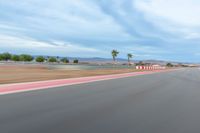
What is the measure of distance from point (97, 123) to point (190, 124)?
239cm

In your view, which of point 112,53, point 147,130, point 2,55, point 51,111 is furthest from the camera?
point 2,55

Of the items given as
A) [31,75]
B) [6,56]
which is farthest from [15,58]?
[31,75]

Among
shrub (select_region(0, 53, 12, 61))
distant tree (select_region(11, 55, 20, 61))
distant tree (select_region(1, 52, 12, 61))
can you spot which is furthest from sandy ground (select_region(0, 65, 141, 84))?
distant tree (select_region(11, 55, 20, 61))

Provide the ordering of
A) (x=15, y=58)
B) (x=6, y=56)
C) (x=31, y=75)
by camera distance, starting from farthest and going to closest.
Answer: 1. (x=15, y=58)
2. (x=6, y=56)
3. (x=31, y=75)

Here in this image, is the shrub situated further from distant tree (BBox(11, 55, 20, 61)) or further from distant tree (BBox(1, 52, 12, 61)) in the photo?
distant tree (BBox(11, 55, 20, 61))

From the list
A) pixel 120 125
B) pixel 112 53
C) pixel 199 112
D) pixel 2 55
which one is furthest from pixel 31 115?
pixel 2 55

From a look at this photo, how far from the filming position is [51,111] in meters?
9.29

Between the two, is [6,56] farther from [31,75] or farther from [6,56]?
[31,75]

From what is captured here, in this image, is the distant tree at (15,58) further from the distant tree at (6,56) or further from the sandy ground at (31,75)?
the sandy ground at (31,75)

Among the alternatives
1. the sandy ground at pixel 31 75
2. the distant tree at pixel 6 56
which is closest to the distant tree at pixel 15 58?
the distant tree at pixel 6 56

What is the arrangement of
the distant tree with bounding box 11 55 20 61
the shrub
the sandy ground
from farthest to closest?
the distant tree with bounding box 11 55 20 61 → the shrub → the sandy ground

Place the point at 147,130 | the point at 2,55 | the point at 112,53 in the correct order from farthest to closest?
the point at 2,55
the point at 112,53
the point at 147,130

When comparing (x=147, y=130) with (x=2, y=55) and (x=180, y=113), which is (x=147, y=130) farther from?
(x=2, y=55)

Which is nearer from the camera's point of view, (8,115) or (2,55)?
(8,115)
